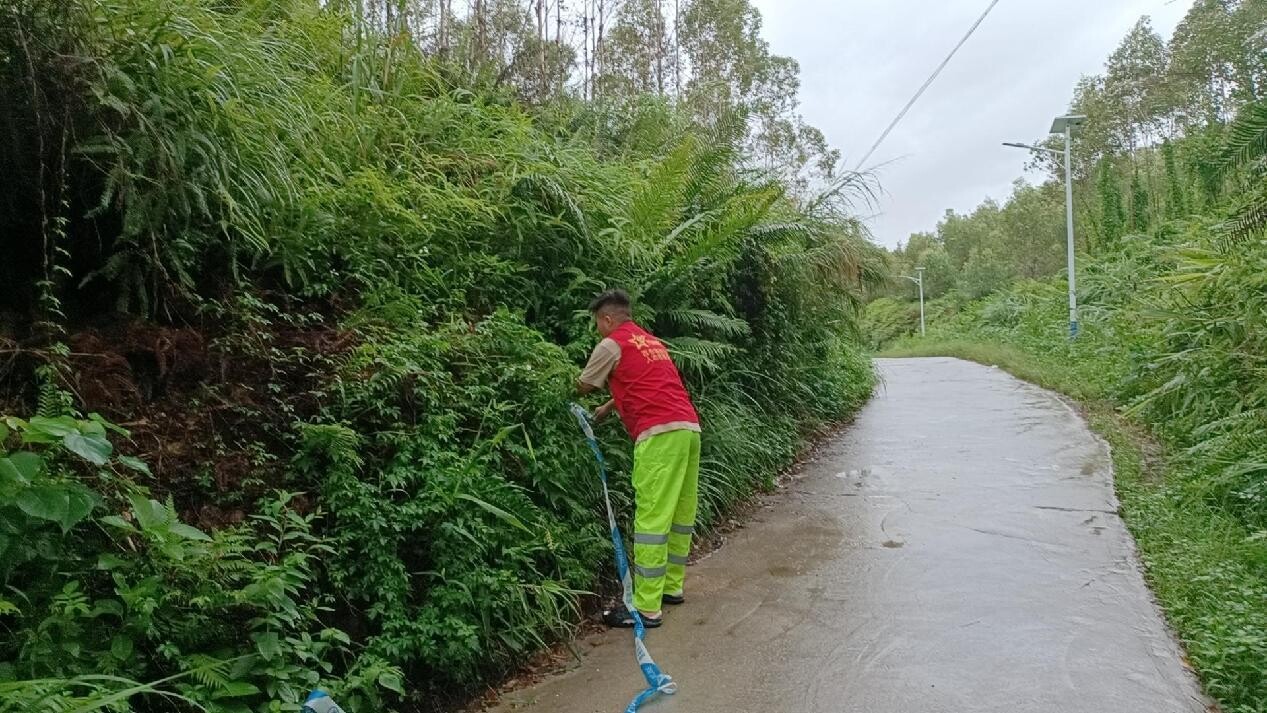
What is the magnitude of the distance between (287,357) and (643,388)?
1792 mm

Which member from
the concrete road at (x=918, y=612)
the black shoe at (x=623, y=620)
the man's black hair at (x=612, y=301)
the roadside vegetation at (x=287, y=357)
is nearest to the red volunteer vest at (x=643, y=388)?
the man's black hair at (x=612, y=301)

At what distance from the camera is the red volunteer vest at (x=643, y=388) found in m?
4.36

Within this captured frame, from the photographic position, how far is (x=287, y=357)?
3795 millimetres

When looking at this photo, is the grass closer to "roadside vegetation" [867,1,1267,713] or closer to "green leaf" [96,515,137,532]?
"roadside vegetation" [867,1,1267,713]

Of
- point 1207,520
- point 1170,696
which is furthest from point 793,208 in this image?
point 1170,696

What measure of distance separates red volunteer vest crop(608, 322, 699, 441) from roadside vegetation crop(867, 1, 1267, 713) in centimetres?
255

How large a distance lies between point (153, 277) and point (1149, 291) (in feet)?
41.3

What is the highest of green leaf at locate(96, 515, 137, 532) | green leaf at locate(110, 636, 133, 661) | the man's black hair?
the man's black hair

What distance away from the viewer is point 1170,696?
334 centimetres

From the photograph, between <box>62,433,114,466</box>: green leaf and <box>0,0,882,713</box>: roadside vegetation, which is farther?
<box>0,0,882,713</box>: roadside vegetation

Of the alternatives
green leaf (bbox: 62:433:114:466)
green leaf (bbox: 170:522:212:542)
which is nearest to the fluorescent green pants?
green leaf (bbox: 170:522:212:542)

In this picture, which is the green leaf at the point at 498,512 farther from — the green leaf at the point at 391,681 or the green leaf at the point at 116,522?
the green leaf at the point at 116,522

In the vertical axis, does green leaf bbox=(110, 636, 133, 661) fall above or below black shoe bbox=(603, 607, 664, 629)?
above

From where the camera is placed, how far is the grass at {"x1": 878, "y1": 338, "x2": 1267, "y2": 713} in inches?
134
